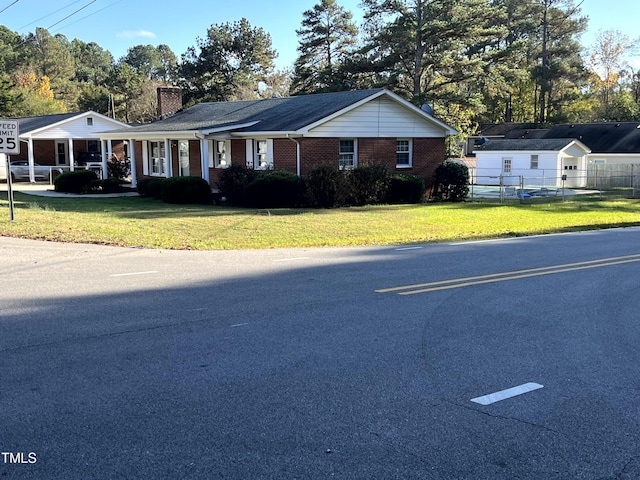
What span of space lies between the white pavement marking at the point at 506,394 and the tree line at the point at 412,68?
40.4 m

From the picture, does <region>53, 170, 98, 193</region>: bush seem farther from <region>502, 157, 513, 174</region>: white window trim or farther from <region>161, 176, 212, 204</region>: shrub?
<region>502, 157, 513, 174</region>: white window trim

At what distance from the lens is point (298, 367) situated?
5.77 meters

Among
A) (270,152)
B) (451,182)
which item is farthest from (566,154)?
(270,152)

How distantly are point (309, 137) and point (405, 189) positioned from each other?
4736 millimetres

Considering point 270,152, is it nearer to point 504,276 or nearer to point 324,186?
point 324,186

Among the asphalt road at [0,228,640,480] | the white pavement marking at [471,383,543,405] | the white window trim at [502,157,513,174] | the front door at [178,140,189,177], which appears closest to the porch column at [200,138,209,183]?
the front door at [178,140,189,177]

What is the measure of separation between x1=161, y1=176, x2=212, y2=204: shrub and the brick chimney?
12537 mm

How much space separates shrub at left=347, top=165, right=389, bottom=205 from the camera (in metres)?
26.3

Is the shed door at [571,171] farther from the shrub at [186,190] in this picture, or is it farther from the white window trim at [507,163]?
the shrub at [186,190]

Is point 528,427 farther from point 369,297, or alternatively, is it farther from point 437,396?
point 369,297

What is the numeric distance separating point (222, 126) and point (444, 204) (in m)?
10.0

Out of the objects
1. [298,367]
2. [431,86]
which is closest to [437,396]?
[298,367]

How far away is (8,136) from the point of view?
17.0 metres

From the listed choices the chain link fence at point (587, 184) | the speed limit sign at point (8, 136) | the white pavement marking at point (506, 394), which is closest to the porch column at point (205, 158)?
the speed limit sign at point (8, 136)
